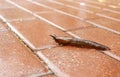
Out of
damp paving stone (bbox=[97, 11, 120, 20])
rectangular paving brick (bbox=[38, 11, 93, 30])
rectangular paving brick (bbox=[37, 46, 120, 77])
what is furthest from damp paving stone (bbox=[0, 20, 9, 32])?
damp paving stone (bbox=[97, 11, 120, 20])

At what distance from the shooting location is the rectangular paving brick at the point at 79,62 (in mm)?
955

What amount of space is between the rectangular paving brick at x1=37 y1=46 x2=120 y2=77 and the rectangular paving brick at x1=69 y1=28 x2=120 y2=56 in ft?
0.43

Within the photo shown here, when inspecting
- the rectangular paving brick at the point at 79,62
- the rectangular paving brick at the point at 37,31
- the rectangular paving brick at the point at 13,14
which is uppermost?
the rectangular paving brick at the point at 79,62

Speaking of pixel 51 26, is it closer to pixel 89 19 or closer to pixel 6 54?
pixel 89 19

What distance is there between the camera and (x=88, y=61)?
1.07 metres

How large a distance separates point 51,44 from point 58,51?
0.11 meters

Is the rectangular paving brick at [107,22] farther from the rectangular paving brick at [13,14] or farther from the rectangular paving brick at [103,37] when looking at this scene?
the rectangular paving brick at [13,14]

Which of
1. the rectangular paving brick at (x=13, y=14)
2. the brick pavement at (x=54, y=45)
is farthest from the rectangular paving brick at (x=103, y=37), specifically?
the rectangular paving brick at (x=13, y=14)

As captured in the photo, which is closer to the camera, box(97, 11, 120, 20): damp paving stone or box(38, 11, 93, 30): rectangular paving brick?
box(38, 11, 93, 30): rectangular paving brick

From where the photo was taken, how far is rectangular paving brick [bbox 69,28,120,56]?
127cm

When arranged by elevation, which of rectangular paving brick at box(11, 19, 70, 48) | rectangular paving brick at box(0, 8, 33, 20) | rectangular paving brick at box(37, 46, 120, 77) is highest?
rectangular paving brick at box(37, 46, 120, 77)

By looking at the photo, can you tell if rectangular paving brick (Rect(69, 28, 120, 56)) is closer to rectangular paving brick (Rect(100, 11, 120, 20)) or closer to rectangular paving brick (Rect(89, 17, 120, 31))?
rectangular paving brick (Rect(89, 17, 120, 31))

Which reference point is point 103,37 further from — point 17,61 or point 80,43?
point 17,61

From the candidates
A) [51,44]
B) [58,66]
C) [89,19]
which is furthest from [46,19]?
[58,66]
